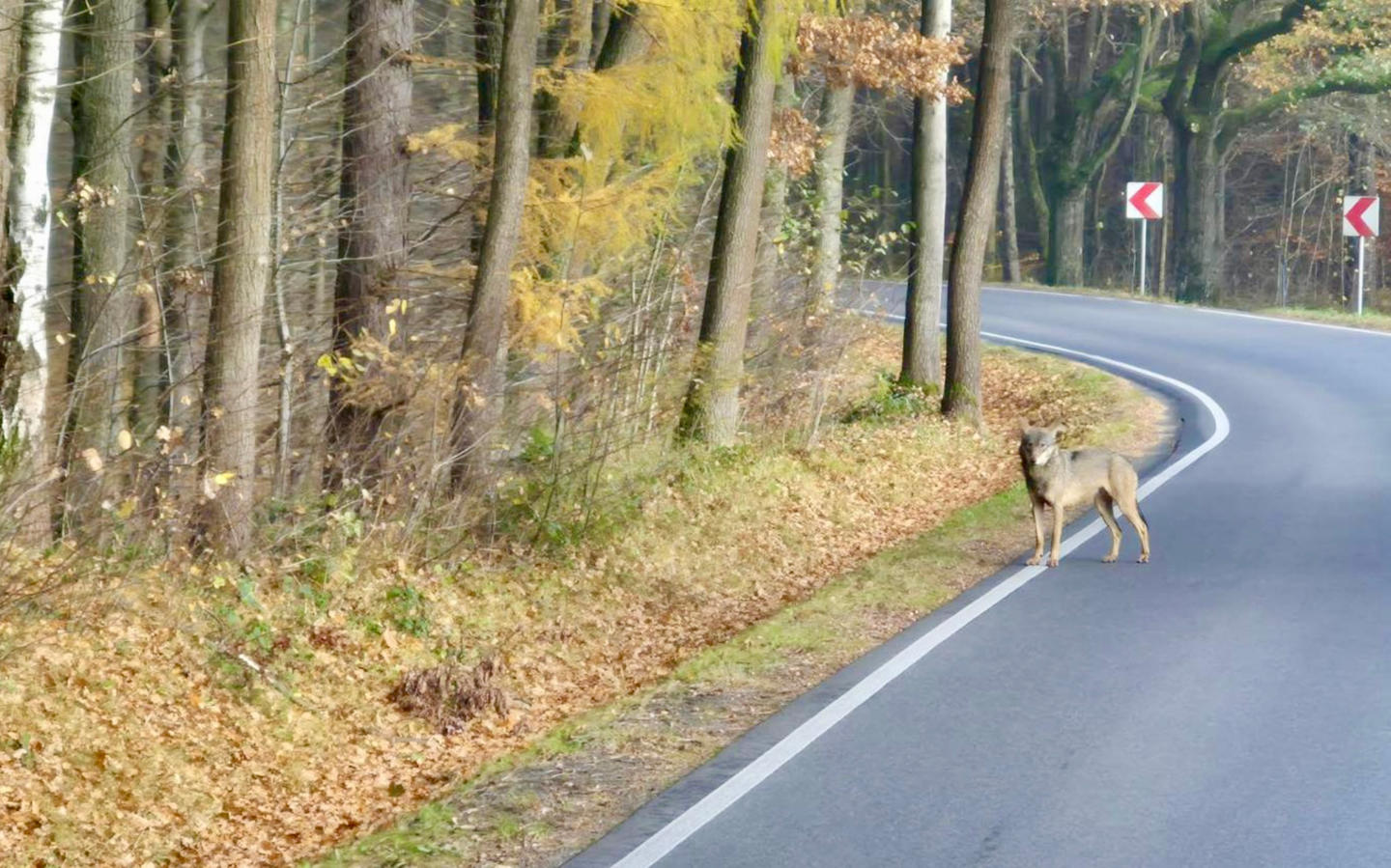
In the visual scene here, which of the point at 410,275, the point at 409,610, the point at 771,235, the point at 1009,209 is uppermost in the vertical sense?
the point at 1009,209

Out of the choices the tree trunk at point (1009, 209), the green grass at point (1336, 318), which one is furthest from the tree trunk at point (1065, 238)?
the green grass at point (1336, 318)

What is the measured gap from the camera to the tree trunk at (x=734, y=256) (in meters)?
18.3

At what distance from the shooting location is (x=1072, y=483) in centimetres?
1372

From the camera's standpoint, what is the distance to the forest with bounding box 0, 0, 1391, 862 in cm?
1154

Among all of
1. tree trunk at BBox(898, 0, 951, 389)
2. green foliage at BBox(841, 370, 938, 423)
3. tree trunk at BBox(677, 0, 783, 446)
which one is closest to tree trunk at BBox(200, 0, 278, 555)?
tree trunk at BBox(677, 0, 783, 446)

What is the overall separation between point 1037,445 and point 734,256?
6.02 metres

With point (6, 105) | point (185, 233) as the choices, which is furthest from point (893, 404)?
point (6, 105)

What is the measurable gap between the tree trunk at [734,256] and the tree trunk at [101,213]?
6.68 meters

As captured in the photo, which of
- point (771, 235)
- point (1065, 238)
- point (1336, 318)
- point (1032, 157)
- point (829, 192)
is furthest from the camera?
point (1032, 157)

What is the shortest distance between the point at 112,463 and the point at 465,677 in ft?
9.50

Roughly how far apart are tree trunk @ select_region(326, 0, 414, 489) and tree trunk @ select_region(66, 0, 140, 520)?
177 centimetres

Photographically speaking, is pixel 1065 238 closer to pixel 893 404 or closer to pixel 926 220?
pixel 926 220

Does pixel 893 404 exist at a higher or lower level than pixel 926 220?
lower

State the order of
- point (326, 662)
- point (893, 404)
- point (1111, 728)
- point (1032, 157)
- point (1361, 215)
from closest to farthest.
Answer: point (1111, 728)
point (326, 662)
point (893, 404)
point (1361, 215)
point (1032, 157)
